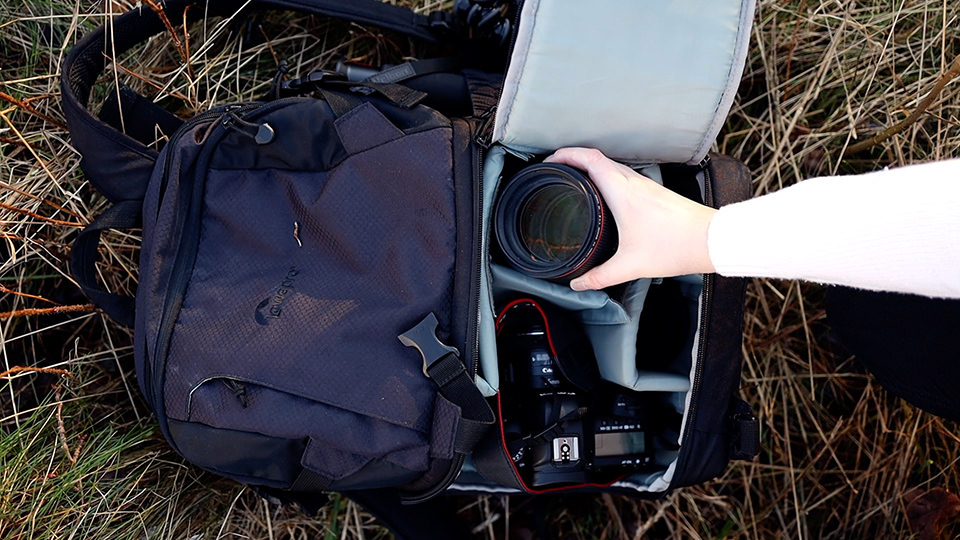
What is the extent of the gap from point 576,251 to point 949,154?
119 centimetres

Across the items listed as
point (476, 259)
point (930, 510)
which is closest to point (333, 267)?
point (476, 259)

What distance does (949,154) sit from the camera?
191cm

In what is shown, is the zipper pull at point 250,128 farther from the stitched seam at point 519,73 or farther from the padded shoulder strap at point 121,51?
the stitched seam at point 519,73

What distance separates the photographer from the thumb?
4.38 feet

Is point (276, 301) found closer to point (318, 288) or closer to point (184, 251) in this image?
point (318, 288)

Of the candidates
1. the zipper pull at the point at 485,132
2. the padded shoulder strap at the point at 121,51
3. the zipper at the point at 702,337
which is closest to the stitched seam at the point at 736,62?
the zipper at the point at 702,337

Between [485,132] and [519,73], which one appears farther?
[485,132]

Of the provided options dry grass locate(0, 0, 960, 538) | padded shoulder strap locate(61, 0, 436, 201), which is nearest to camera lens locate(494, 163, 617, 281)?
padded shoulder strap locate(61, 0, 436, 201)

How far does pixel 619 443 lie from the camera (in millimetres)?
1616

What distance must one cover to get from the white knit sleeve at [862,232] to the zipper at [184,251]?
0.91m

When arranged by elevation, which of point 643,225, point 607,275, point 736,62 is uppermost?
point 736,62

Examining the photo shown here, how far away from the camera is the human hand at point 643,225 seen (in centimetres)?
125

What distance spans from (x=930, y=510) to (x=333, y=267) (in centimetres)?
165

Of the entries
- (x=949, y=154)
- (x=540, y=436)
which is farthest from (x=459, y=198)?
(x=949, y=154)
